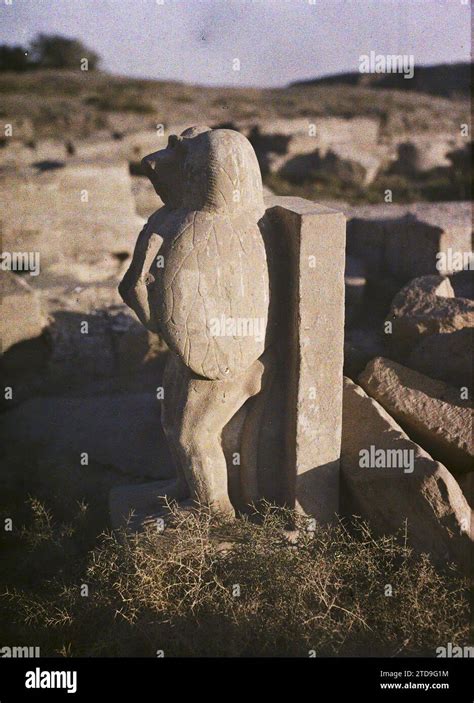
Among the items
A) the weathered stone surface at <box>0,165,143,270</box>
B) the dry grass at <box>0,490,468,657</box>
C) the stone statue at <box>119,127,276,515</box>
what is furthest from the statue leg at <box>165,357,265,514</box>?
the weathered stone surface at <box>0,165,143,270</box>

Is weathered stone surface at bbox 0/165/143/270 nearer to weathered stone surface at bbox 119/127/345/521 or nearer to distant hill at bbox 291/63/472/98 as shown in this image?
weathered stone surface at bbox 119/127/345/521

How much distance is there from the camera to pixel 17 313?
21.1 ft

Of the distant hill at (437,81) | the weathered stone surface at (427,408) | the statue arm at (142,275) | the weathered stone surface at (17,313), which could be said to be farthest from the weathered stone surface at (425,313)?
the distant hill at (437,81)

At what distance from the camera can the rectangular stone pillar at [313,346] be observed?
3.71 metres

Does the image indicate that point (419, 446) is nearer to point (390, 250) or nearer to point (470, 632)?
point (470, 632)

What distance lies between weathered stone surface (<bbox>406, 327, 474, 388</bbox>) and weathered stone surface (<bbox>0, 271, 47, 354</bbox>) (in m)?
3.27

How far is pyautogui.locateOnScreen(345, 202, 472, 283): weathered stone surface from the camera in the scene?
23.1ft

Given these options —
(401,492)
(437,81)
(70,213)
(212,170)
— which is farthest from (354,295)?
(437,81)

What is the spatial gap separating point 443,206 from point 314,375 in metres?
6.16

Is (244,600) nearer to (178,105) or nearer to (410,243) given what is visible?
(410,243)

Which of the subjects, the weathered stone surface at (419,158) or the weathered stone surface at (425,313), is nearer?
the weathered stone surface at (425,313)

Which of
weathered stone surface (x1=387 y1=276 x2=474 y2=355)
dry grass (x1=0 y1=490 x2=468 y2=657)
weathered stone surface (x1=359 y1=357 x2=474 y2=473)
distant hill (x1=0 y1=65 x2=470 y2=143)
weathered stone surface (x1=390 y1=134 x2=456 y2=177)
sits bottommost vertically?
dry grass (x1=0 y1=490 x2=468 y2=657)

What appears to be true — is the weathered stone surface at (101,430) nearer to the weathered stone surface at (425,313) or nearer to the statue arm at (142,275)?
the statue arm at (142,275)

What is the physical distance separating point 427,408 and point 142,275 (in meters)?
1.82
